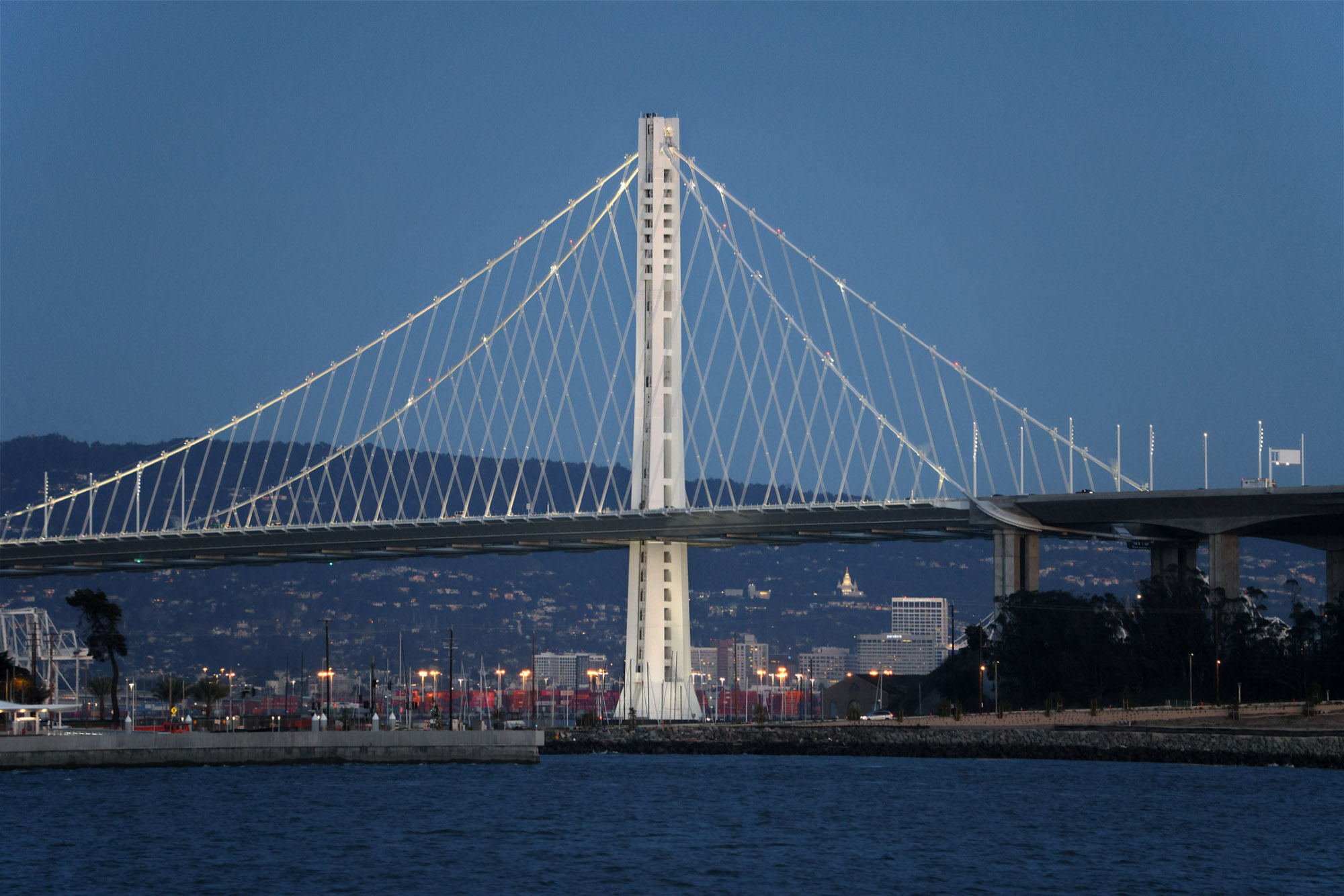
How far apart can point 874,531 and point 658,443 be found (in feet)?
26.0

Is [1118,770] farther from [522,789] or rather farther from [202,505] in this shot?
[202,505]

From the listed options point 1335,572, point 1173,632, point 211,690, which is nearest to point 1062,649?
point 1173,632

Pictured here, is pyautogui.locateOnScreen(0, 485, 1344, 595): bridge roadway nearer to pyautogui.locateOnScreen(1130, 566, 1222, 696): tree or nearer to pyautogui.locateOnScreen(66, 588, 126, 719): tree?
pyautogui.locateOnScreen(1130, 566, 1222, 696): tree

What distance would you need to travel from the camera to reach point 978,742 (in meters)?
59.1

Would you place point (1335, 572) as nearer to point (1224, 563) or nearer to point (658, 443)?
point (1224, 563)

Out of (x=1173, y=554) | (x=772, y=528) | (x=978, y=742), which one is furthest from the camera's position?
(x=1173, y=554)

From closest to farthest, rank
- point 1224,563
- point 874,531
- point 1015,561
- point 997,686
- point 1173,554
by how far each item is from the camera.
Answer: point 874,531
point 997,686
point 1224,563
point 1015,561
point 1173,554

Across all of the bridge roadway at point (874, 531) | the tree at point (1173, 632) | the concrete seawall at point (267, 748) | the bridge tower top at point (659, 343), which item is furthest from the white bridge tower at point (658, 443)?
the tree at point (1173, 632)

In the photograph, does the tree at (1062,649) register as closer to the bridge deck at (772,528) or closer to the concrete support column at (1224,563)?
the bridge deck at (772,528)

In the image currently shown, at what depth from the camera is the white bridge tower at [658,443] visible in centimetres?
6406

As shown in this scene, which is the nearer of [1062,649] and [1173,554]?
[1062,649]

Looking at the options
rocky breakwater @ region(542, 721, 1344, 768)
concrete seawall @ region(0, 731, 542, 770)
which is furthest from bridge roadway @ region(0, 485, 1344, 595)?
concrete seawall @ region(0, 731, 542, 770)

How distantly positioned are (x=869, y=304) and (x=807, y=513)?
31.9 feet

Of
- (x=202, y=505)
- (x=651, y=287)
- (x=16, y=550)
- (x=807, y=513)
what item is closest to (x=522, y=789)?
(x=807, y=513)
